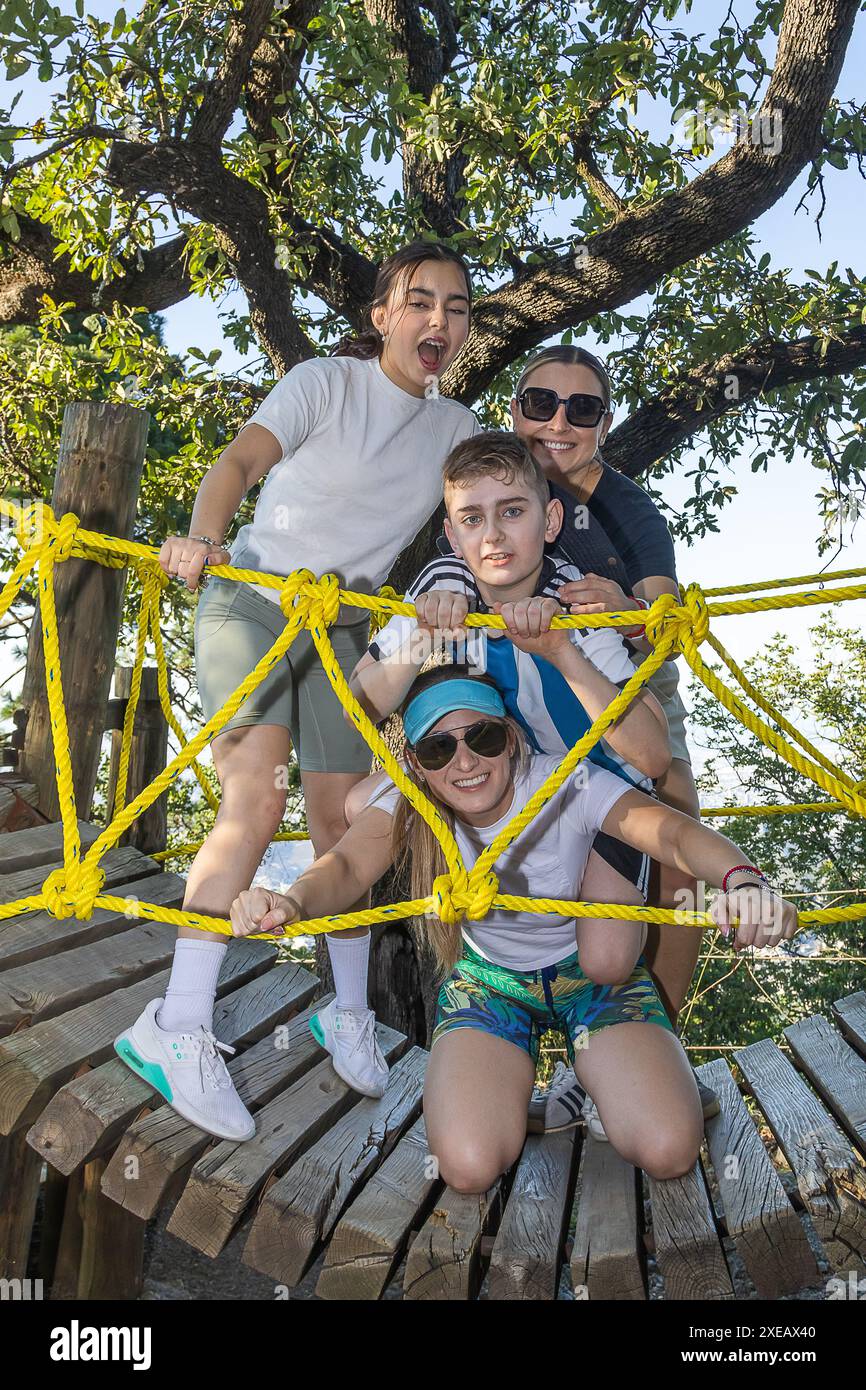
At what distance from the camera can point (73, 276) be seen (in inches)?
225

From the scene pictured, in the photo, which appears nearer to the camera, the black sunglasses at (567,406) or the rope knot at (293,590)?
the rope knot at (293,590)

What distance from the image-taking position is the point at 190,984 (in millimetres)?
2039

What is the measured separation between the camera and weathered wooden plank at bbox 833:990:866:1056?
265 centimetres

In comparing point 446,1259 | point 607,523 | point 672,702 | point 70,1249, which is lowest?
point 70,1249

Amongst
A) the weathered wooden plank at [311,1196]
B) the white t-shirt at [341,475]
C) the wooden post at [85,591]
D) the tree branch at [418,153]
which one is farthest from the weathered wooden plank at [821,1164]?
the tree branch at [418,153]

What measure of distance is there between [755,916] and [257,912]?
72cm

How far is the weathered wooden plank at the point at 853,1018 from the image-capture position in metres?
2.65

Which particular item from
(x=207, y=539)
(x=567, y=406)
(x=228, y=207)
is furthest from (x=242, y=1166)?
(x=228, y=207)

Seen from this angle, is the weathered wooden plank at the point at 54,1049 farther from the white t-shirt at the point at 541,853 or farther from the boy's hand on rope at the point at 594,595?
the boy's hand on rope at the point at 594,595

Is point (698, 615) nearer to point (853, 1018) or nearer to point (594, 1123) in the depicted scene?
point (594, 1123)

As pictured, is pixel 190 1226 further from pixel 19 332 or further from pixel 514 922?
pixel 19 332

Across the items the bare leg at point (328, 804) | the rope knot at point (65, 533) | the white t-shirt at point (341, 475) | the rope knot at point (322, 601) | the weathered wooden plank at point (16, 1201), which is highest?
the white t-shirt at point (341, 475)

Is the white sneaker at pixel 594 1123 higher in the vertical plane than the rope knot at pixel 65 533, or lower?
lower

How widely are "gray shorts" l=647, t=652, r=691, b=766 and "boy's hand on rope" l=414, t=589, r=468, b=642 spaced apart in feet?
2.11
